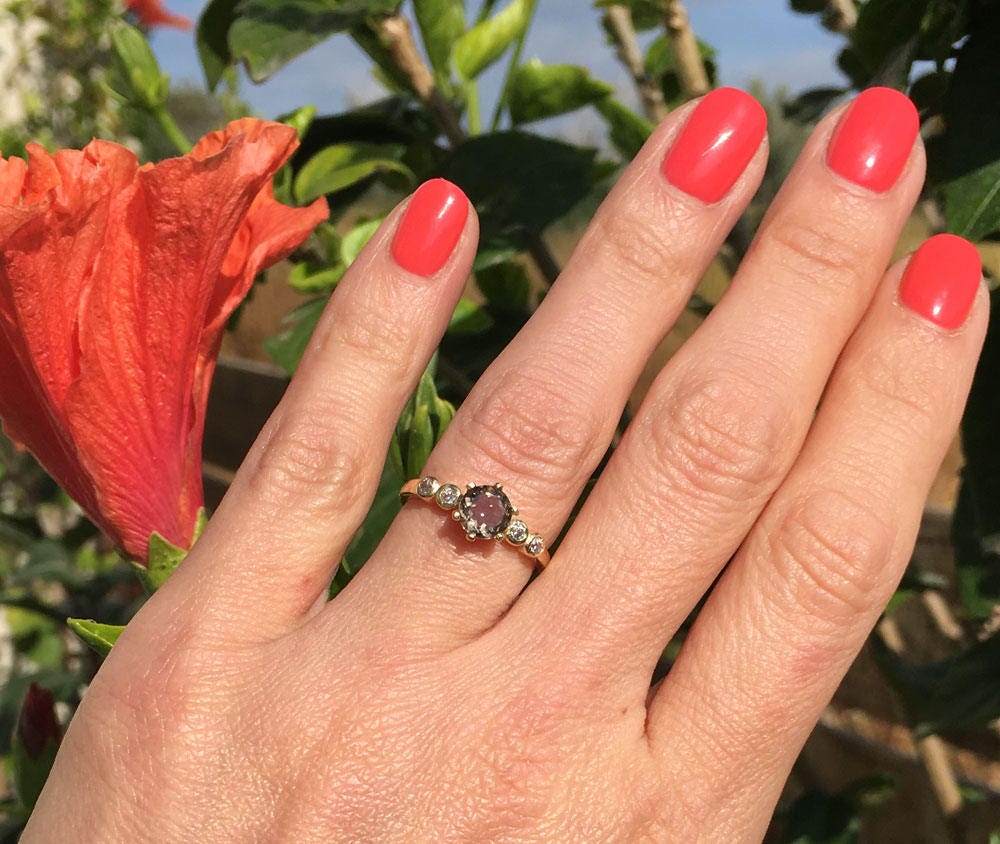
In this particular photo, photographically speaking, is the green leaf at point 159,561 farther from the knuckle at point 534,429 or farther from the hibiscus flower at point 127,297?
the knuckle at point 534,429

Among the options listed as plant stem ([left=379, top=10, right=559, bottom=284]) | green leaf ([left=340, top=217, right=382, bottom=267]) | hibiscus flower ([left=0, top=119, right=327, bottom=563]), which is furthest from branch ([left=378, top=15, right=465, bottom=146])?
hibiscus flower ([left=0, top=119, right=327, bottom=563])

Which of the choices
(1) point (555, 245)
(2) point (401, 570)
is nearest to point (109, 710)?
(2) point (401, 570)

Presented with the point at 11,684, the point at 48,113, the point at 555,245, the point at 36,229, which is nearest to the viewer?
the point at 36,229

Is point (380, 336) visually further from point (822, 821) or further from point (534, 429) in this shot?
point (822, 821)

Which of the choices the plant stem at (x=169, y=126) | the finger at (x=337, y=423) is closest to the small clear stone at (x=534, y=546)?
the finger at (x=337, y=423)

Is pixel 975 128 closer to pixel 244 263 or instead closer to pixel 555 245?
pixel 244 263
